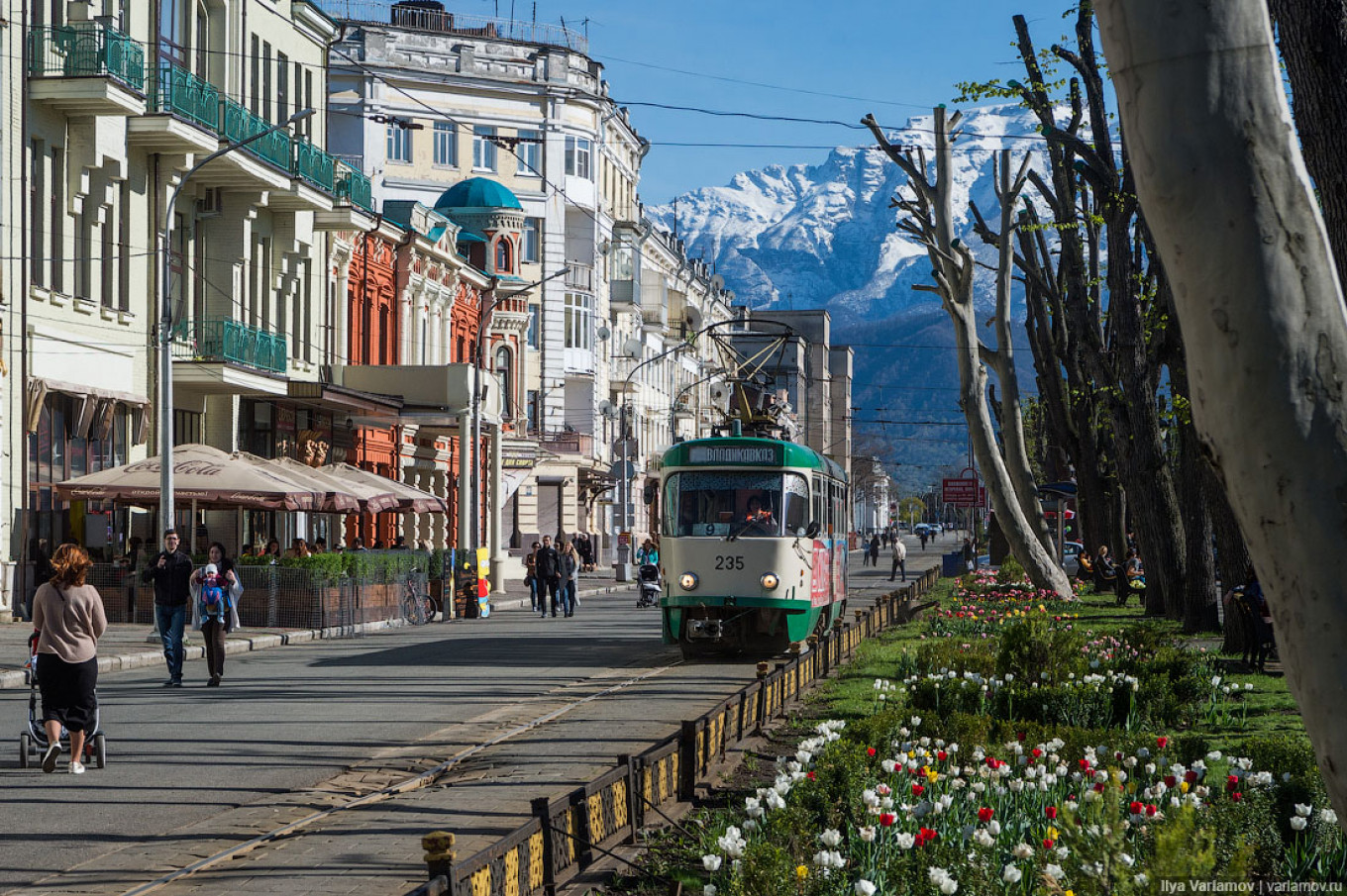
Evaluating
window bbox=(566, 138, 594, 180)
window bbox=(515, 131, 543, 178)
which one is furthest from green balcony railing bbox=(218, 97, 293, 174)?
window bbox=(566, 138, 594, 180)

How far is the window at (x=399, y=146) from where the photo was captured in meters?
71.5

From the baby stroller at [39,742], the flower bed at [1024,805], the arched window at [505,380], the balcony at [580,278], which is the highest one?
the balcony at [580,278]

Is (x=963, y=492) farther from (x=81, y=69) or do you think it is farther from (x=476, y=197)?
(x=81, y=69)

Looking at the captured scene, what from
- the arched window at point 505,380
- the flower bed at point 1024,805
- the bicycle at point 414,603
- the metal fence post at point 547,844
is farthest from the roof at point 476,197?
the metal fence post at point 547,844

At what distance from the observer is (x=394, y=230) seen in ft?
161

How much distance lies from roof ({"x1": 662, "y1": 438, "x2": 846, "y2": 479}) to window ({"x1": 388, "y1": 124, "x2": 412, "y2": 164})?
50764 mm

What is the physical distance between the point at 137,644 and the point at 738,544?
9.20 m

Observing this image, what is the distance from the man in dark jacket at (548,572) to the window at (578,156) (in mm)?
36819

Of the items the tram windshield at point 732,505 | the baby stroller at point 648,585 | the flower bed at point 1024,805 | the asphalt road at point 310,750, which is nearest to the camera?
the flower bed at point 1024,805

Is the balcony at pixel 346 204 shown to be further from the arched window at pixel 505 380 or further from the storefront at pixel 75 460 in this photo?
the arched window at pixel 505 380

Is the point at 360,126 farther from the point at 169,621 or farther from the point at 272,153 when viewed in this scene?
the point at 169,621

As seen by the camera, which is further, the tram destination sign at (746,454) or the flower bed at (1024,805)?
the tram destination sign at (746,454)

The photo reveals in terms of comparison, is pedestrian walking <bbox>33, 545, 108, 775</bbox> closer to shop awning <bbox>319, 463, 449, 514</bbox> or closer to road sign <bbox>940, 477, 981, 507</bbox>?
shop awning <bbox>319, 463, 449, 514</bbox>

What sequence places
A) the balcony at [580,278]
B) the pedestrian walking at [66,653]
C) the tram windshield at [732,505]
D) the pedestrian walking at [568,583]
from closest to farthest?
the pedestrian walking at [66,653], the tram windshield at [732,505], the pedestrian walking at [568,583], the balcony at [580,278]
